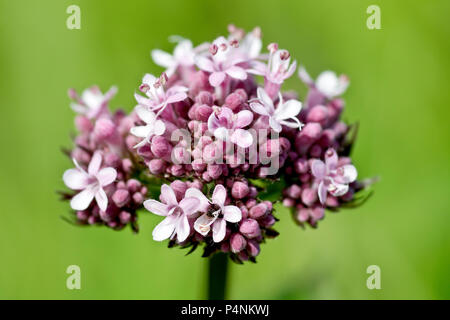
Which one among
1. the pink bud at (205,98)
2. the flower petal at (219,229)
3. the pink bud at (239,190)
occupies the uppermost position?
the pink bud at (205,98)

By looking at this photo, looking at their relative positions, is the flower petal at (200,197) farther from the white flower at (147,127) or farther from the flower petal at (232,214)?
the white flower at (147,127)

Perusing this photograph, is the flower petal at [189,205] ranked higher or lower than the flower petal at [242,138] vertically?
lower

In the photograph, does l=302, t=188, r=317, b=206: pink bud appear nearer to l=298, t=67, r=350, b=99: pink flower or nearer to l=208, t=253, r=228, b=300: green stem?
l=208, t=253, r=228, b=300: green stem

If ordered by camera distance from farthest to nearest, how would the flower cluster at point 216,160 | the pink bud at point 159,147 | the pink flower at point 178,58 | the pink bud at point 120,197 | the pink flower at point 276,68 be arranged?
1. the pink flower at point 178,58
2. the pink flower at point 276,68
3. the pink bud at point 120,197
4. the pink bud at point 159,147
5. the flower cluster at point 216,160

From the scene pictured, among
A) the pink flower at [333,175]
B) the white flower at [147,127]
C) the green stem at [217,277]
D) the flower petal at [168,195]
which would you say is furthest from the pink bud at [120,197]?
the pink flower at [333,175]

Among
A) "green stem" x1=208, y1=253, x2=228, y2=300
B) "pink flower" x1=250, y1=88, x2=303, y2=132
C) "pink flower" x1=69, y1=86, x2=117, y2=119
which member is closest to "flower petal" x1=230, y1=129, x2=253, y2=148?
"pink flower" x1=250, y1=88, x2=303, y2=132

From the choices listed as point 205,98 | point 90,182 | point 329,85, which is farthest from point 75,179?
point 329,85

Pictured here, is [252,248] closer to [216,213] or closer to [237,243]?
[237,243]
